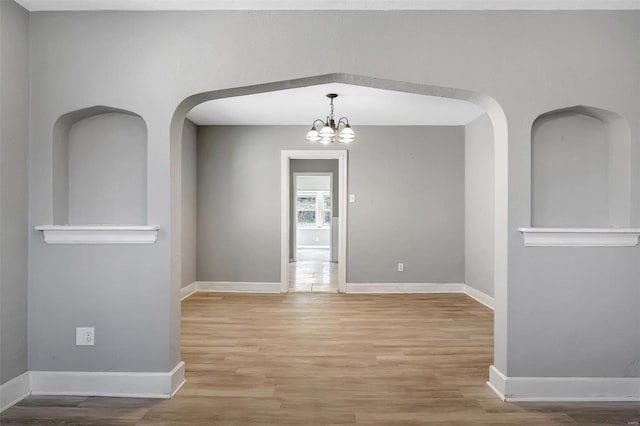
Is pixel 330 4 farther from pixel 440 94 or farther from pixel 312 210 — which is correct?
pixel 312 210

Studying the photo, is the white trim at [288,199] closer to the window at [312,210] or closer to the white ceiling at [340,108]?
the white ceiling at [340,108]

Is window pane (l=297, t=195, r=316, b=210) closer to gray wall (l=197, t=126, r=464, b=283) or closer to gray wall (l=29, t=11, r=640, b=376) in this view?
gray wall (l=197, t=126, r=464, b=283)

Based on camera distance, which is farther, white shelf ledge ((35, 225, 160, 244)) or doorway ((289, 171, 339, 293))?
doorway ((289, 171, 339, 293))

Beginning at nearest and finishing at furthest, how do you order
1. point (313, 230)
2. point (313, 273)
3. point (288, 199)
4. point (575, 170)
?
point (575, 170) < point (288, 199) < point (313, 273) < point (313, 230)

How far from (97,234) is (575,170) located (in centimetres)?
314

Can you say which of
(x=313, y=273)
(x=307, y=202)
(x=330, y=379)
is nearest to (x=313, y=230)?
(x=307, y=202)

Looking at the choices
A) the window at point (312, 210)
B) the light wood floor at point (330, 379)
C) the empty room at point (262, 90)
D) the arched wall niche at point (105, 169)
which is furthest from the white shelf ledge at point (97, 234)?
the window at point (312, 210)

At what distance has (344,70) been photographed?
2484 mm

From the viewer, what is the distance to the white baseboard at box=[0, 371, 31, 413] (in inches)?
90.4

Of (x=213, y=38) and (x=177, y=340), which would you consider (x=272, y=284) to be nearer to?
(x=177, y=340)

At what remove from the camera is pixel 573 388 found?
2467 millimetres

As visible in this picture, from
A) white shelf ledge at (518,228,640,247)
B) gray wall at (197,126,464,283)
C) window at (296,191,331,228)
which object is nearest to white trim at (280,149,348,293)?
gray wall at (197,126,464,283)

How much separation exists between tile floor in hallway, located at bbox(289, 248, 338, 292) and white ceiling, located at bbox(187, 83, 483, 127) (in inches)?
97.7

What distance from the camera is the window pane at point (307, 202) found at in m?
12.8
